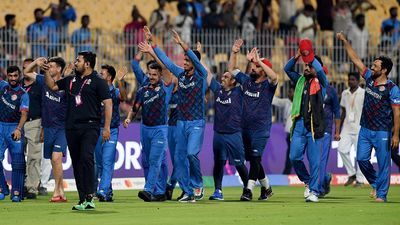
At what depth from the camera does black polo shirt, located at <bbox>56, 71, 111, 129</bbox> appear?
1728 centimetres

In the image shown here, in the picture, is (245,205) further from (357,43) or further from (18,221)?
(357,43)

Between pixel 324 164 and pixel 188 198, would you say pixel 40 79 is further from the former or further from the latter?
pixel 324 164

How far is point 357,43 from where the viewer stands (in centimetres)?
3144

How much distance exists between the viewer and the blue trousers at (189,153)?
65.1 ft

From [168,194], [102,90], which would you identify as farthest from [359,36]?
[102,90]

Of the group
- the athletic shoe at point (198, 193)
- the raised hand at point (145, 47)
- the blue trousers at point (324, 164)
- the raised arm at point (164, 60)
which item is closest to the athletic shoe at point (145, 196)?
the athletic shoe at point (198, 193)

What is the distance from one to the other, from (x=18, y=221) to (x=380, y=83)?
7229 millimetres

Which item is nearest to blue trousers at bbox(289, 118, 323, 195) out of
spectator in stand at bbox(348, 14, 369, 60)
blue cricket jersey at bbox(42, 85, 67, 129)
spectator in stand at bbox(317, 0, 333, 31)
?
blue cricket jersey at bbox(42, 85, 67, 129)

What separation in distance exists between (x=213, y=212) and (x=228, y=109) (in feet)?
13.5

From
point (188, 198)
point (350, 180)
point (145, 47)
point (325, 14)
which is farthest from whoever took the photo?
point (325, 14)

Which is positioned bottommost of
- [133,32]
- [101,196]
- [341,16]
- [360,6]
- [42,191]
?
[42,191]

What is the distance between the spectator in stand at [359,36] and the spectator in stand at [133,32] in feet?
18.5

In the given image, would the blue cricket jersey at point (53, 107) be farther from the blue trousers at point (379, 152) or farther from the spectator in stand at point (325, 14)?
the spectator in stand at point (325, 14)

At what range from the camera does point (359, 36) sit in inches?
1251
